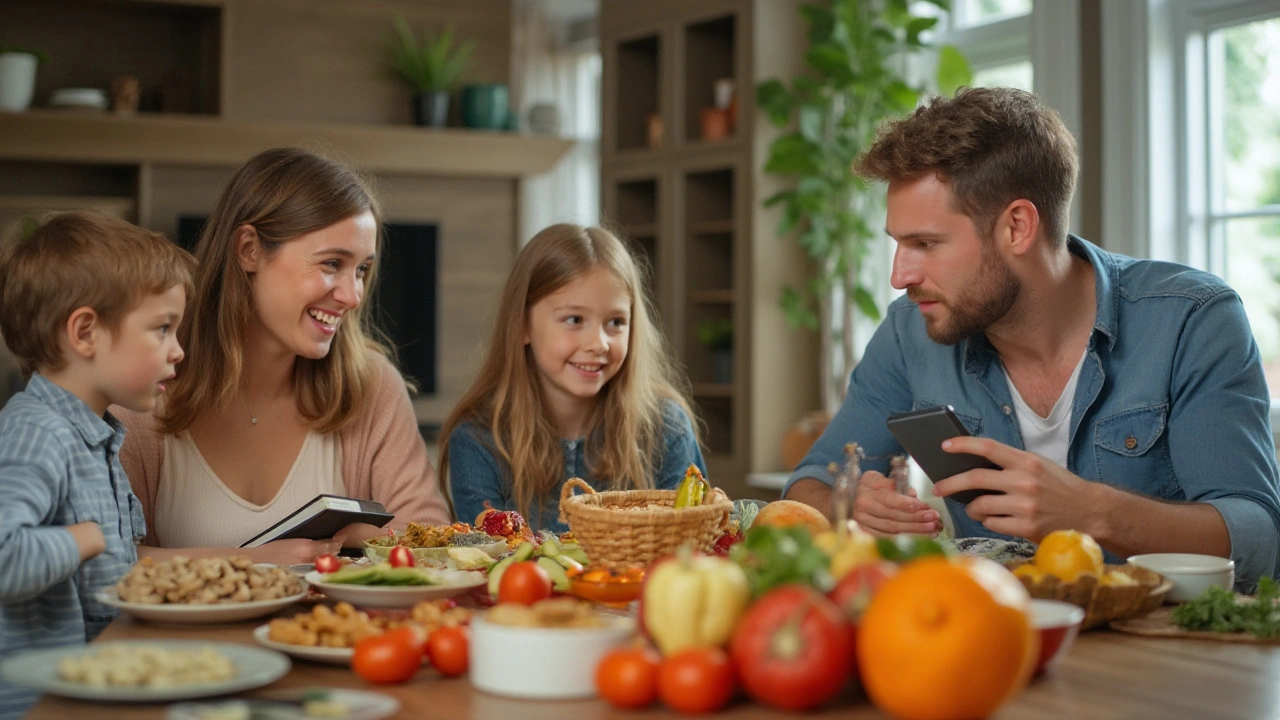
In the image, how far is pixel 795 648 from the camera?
1.01 meters

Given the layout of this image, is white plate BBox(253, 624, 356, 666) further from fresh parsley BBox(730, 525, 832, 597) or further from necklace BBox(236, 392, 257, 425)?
necklace BBox(236, 392, 257, 425)

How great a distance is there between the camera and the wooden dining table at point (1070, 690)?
1.09 meters

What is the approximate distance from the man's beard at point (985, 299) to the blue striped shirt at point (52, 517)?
1413mm

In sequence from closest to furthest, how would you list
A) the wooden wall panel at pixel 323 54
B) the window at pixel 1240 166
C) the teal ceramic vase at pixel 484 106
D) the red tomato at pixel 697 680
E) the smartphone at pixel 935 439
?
1. the red tomato at pixel 697 680
2. the smartphone at pixel 935 439
3. the window at pixel 1240 166
4. the wooden wall panel at pixel 323 54
5. the teal ceramic vase at pixel 484 106

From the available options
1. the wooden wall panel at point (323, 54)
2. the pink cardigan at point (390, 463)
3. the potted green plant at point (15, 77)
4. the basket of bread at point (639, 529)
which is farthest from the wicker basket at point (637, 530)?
the wooden wall panel at point (323, 54)

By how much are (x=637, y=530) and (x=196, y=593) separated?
1.73 feet

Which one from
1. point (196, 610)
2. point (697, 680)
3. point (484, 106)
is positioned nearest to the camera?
point (697, 680)

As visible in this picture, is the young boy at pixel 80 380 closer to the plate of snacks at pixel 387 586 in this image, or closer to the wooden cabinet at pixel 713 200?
the plate of snacks at pixel 387 586

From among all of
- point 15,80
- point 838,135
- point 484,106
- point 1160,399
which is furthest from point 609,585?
point 484,106

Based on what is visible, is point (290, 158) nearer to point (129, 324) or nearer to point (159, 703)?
point (129, 324)

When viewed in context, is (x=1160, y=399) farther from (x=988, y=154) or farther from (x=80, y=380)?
(x=80, y=380)

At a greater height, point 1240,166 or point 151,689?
point 1240,166

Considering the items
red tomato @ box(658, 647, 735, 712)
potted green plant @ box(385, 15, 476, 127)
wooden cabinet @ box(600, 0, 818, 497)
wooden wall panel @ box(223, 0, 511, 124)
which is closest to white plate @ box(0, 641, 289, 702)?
red tomato @ box(658, 647, 735, 712)

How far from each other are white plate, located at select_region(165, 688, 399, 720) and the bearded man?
3.40 ft
